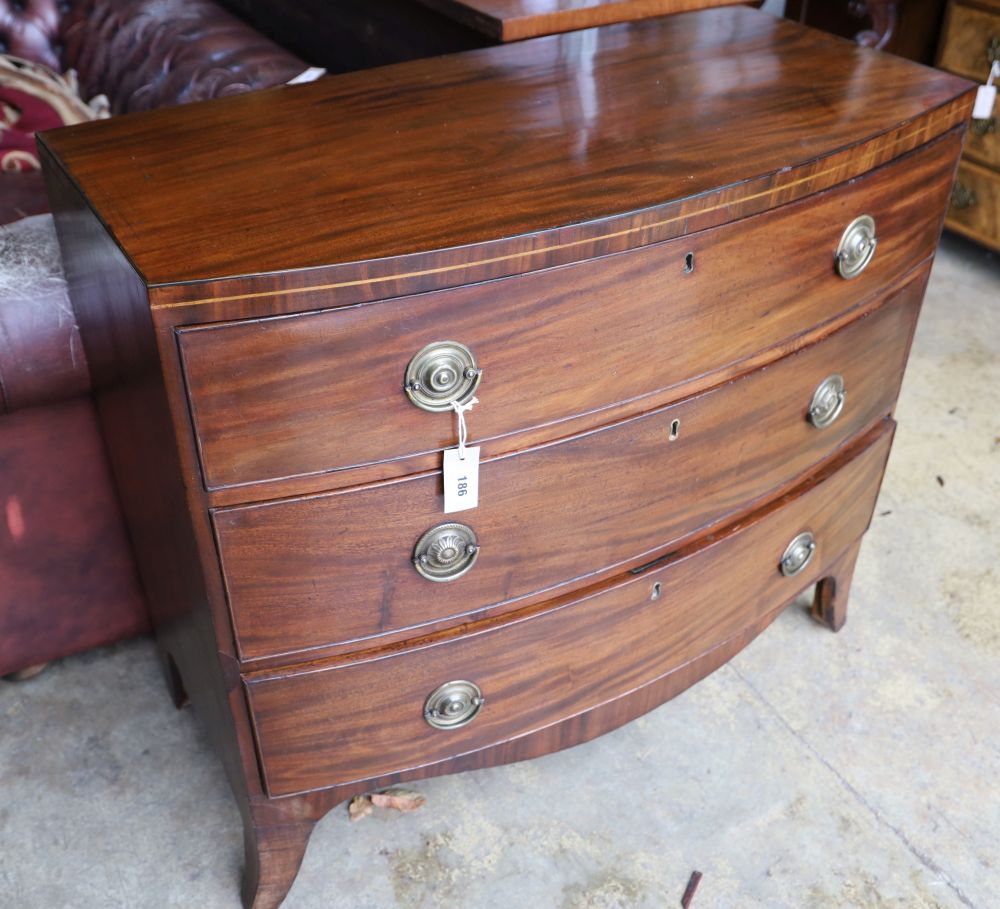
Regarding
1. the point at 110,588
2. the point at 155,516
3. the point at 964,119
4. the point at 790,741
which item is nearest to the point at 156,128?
the point at 155,516

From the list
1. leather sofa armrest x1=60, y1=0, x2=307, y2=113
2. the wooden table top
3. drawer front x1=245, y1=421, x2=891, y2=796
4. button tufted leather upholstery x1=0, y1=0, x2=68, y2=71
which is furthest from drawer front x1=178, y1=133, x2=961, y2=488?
button tufted leather upholstery x1=0, y1=0, x2=68, y2=71

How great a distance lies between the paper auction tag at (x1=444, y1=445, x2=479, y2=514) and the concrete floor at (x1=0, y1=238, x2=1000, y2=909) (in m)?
0.60

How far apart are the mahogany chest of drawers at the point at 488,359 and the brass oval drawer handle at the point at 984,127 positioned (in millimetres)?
1416

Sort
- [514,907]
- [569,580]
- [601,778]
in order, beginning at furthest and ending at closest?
[601,778] → [514,907] → [569,580]

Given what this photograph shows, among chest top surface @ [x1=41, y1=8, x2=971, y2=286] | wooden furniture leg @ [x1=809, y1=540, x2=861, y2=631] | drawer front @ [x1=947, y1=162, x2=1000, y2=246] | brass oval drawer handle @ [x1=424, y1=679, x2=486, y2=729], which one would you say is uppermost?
chest top surface @ [x1=41, y1=8, x2=971, y2=286]

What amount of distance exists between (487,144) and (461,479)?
35 centimetres

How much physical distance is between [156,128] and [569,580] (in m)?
0.66

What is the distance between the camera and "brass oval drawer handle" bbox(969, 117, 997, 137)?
253 cm

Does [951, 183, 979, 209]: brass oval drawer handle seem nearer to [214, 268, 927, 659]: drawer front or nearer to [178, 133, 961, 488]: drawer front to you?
[214, 268, 927, 659]: drawer front

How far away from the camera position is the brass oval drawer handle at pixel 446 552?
1.07m

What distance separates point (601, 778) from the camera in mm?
1518

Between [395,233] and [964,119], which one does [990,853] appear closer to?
[964,119]

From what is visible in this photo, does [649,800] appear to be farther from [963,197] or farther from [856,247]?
[963,197]

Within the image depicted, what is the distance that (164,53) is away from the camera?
1937 millimetres
